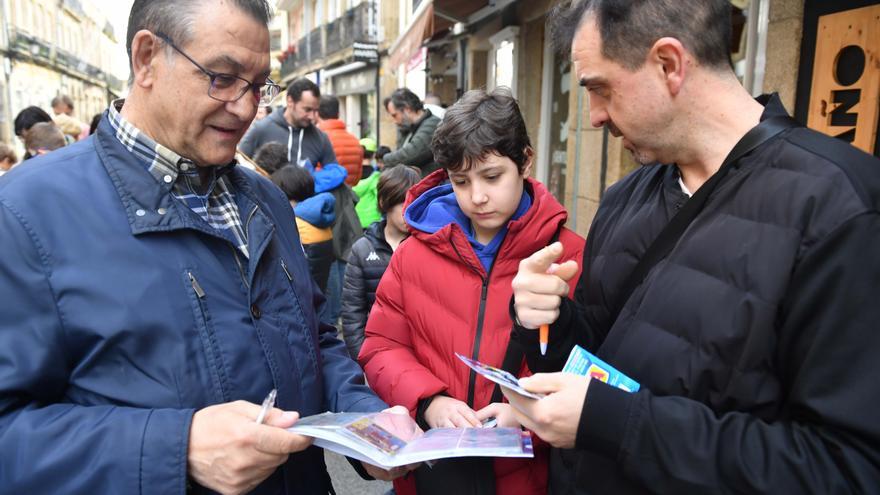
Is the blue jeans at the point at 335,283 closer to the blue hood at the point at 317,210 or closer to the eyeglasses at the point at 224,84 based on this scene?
the blue hood at the point at 317,210

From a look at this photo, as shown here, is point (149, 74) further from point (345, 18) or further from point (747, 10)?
point (345, 18)

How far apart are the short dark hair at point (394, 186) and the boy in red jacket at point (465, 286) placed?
1.08 meters

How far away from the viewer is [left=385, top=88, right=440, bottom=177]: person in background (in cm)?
584

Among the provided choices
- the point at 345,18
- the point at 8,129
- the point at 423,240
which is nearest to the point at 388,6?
the point at 345,18

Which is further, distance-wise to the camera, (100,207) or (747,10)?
(747,10)

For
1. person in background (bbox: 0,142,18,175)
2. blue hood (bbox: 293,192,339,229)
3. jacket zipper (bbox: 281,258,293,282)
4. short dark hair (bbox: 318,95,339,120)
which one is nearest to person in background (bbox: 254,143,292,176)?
blue hood (bbox: 293,192,339,229)

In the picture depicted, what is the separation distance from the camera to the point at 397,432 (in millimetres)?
1389

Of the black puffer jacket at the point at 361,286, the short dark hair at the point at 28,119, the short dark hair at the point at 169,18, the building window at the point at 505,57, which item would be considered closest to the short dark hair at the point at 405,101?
the building window at the point at 505,57

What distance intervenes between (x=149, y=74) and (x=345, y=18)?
22325 mm

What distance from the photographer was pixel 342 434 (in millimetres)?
1169

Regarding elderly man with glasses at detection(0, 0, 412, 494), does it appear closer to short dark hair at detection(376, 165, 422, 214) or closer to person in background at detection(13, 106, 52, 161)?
short dark hair at detection(376, 165, 422, 214)

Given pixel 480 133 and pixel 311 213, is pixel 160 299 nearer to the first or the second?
pixel 480 133

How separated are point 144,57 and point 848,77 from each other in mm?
3476

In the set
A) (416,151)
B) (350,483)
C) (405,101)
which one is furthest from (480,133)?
(405,101)
